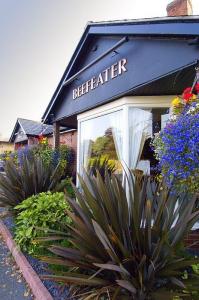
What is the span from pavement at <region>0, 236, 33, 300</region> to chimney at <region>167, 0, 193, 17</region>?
7026mm

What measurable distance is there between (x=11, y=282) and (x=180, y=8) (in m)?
7.58

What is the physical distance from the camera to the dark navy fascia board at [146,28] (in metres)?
4.07

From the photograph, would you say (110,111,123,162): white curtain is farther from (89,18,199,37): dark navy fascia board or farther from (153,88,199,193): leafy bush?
(153,88,199,193): leafy bush

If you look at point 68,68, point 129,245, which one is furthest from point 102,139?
point 129,245

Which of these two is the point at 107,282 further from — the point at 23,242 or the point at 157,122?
the point at 157,122

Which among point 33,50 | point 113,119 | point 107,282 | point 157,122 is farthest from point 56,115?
point 33,50

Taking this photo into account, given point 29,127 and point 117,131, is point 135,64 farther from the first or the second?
point 29,127

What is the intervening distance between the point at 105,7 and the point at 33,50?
6.49m

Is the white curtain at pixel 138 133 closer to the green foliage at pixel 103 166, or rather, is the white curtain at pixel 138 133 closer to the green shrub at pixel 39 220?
the green foliage at pixel 103 166

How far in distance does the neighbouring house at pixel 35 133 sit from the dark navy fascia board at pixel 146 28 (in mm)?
4417

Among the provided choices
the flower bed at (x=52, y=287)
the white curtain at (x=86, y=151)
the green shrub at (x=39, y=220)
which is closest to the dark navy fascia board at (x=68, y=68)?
the white curtain at (x=86, y=151)

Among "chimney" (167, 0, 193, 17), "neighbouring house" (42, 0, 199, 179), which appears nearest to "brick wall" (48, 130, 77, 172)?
"neighbouring house" (42, 0, 199, 179)

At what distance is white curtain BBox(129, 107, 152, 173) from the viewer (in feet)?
18.3

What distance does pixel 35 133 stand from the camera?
65.4 feet
